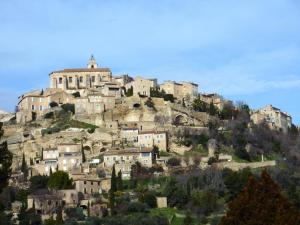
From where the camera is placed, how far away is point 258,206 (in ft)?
83.9

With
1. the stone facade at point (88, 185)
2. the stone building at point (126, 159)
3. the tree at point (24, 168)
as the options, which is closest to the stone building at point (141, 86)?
the stone building at point (126, 159)

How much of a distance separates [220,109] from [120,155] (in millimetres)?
20278

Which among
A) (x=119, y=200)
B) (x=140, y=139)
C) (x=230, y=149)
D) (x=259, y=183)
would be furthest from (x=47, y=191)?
(x=259, y=183)

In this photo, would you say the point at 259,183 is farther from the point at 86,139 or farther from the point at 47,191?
the point at 86,139

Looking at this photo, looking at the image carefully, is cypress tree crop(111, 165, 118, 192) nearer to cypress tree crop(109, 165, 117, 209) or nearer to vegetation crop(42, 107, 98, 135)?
cypress tree crop(109, 165, 117, 209)

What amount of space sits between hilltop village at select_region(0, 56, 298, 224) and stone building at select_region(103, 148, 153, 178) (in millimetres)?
89

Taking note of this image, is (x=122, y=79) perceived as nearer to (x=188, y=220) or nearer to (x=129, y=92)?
(x=129, y=92)

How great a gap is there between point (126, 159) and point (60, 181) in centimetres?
679

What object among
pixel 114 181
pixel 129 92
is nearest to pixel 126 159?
pixel 114 181

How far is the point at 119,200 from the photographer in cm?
6341

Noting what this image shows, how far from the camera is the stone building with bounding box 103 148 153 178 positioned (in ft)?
238

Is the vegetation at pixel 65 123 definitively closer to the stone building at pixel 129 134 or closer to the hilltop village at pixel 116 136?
the hilltop village at pixel 116 136

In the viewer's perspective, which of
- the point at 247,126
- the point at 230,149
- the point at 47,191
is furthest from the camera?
the point at 247,126

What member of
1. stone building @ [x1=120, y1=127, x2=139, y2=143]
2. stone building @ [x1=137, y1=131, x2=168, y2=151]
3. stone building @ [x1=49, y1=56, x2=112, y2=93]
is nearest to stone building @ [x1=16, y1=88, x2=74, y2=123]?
stone building @ [x1=49, y1=56, x2=112, y2=93]
